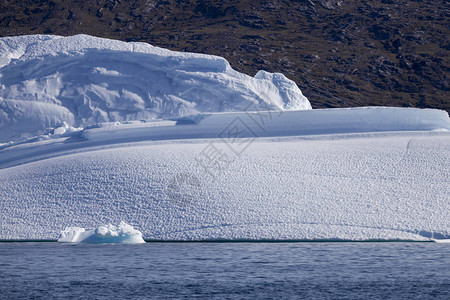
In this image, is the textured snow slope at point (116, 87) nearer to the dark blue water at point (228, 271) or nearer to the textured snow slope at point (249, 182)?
the textured snow slope at point (249, 182)

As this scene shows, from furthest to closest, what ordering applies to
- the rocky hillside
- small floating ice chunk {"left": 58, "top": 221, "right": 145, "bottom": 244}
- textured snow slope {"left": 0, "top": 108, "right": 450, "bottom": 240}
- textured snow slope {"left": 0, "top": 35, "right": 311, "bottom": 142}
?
the rocky hillside
textured snow slope {"left": 0, "top": 35, "right": 311, "bottom": 142}
textured snow slope {"left": 0, "top": 108, "right": 450, "bottom": 240}
small floating ice chunk {"left": 58, "top": 221, "right": 145, "bottom": 244}

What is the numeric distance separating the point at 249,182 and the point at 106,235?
1.92 m

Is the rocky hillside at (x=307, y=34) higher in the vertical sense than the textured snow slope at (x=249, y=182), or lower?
higher

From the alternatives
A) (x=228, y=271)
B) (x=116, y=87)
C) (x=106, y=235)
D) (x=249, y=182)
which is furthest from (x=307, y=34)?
(x=228, y=271)

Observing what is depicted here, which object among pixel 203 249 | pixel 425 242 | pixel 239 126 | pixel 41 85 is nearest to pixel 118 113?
pixel 41 85

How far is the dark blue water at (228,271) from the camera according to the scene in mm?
5277

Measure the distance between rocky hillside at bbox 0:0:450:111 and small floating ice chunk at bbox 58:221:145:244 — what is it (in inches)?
395

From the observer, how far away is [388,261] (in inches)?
246

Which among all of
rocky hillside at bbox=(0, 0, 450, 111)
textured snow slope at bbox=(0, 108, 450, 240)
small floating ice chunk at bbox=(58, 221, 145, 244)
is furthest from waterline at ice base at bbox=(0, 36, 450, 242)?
rocky hillside at bbox=(0, 0, 450, 111)

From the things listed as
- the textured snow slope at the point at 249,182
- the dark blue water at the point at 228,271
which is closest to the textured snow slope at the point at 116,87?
the textured snow slope at the point at 249,182

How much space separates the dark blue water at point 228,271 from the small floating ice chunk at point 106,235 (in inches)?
7.1

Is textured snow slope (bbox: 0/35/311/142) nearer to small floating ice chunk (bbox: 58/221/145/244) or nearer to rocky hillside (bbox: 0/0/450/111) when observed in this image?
small floating ice chunk (bbox: 58/221/145/244)

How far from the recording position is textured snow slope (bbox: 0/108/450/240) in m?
7.58

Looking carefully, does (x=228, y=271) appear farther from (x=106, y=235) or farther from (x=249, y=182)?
(x=249, y=182)
